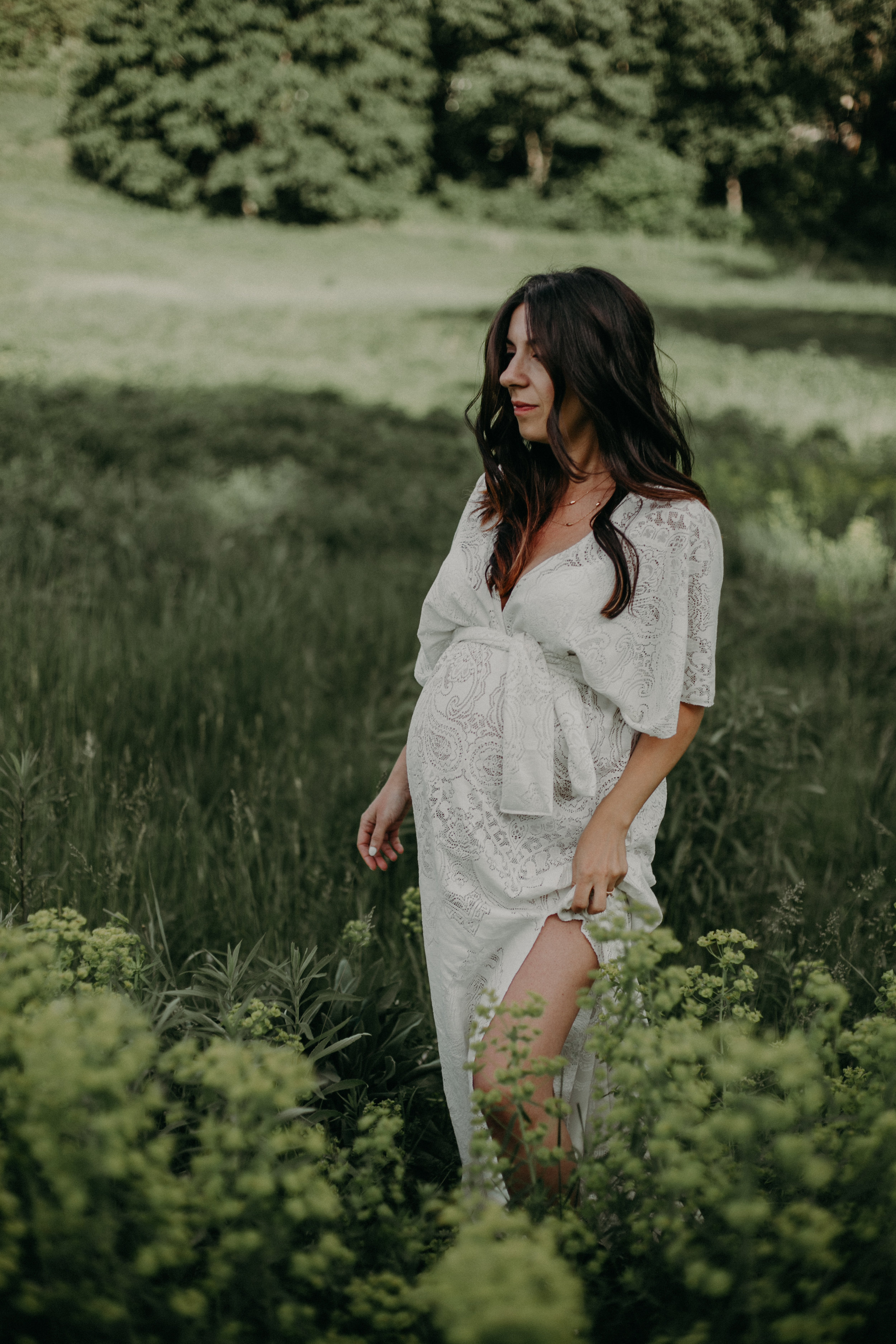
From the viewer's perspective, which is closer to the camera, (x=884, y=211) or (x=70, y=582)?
(x=70, y=582)

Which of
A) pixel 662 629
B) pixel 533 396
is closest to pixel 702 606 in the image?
pixel 662 629

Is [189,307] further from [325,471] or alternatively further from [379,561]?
[379,561]

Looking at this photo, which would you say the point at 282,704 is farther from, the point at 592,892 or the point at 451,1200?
the point at 451,1200

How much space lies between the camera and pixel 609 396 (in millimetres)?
2074

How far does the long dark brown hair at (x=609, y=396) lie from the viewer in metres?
2.03

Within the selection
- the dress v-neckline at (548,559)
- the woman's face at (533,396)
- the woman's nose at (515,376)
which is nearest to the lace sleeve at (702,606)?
the dress v-neckline at (548,559)

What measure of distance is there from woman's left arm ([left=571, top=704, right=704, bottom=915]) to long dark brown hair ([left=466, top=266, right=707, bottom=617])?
0.29 m

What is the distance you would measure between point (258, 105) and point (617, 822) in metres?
21.8

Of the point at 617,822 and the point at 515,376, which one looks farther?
the point at 515,376

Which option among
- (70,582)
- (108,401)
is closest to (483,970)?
(70,582)

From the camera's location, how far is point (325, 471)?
8.77 m

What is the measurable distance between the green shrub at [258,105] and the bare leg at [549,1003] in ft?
51.8

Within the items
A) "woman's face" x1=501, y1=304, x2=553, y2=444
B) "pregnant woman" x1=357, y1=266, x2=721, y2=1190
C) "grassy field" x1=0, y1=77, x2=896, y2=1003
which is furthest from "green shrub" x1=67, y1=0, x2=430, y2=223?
"pregnant woman" x1=357, y1=266, x2=721, y2=1190

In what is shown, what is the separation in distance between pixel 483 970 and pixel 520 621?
751mm
